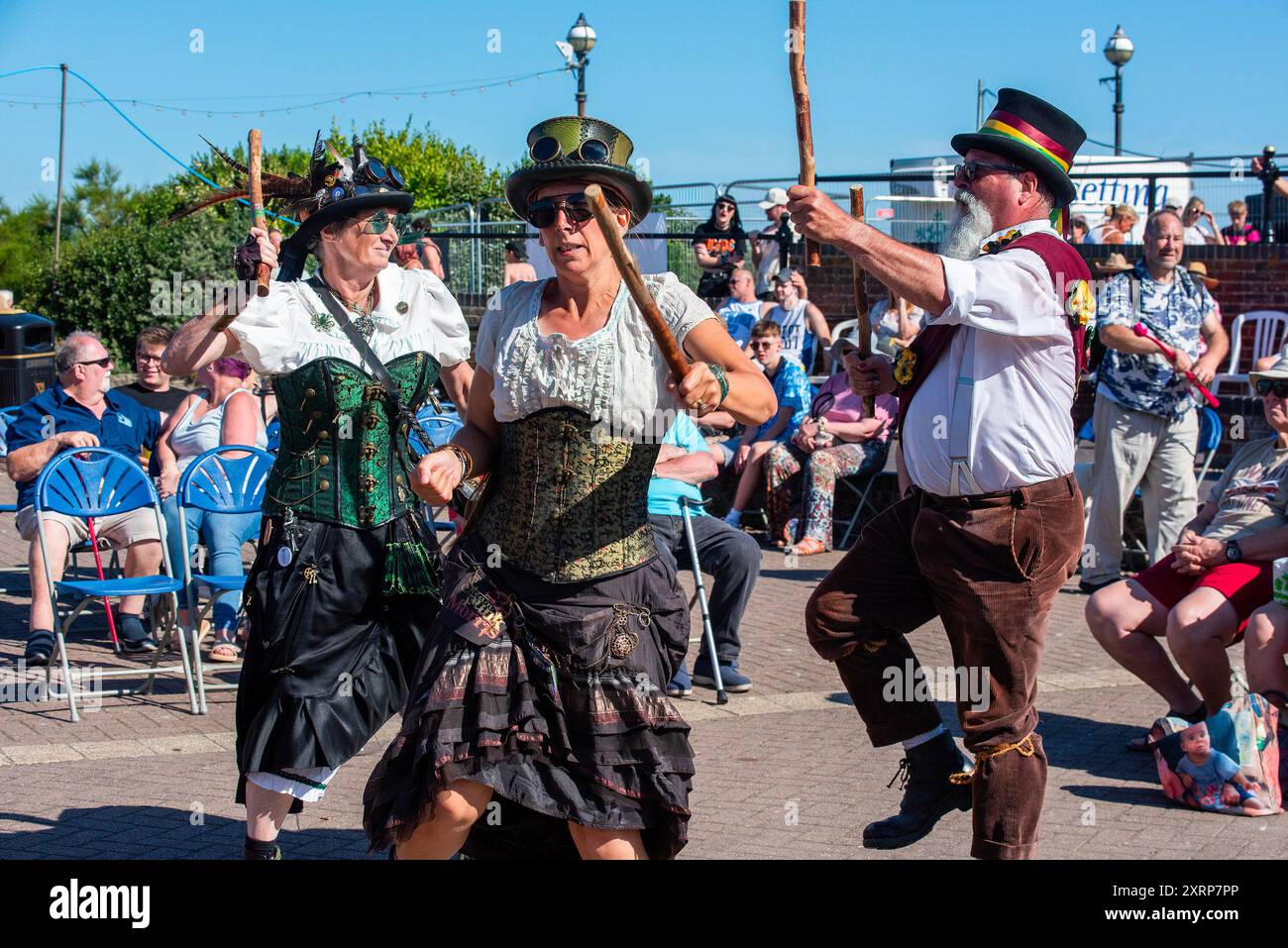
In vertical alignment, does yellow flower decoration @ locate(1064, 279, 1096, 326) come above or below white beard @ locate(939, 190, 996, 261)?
below

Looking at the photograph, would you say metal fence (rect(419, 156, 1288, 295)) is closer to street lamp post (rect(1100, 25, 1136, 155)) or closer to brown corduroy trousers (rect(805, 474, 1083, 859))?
street lamp post (rect(1100, 25, 1136, 155))

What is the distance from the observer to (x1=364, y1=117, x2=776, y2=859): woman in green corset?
12.3 ft

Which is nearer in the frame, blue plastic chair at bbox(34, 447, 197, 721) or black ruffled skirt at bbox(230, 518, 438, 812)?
black ruffled skirt at bbox(230, 518, 438, 812)

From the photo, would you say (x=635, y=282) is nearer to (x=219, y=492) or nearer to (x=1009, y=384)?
(x=1009, y=384)

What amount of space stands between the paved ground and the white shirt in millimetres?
1524

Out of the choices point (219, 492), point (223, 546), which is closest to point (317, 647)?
point (219, 492)

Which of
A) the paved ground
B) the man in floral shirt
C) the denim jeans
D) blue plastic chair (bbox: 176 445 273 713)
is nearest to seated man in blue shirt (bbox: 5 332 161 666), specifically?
the denim jeans

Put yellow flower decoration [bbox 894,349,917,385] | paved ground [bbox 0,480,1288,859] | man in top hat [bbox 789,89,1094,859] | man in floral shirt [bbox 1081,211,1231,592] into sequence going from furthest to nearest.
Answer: man in floral shirt [bbox 1081,211,1231,592], paved ground [bbox 0,480,1288,859], yellow flower decoration [bbox 894,349,917,385], man in top hat [bbox 789,89,1094,859]

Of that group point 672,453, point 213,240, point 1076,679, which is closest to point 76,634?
point 672,453

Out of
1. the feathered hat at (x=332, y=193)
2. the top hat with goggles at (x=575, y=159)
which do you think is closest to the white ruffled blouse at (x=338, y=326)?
the feathered hat at (x=332, y=193)

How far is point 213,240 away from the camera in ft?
86.0

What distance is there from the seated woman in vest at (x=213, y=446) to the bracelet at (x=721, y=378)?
3.72 m

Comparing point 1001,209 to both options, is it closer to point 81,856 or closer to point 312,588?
point 312,588

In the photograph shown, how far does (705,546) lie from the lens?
7656 millimetres
